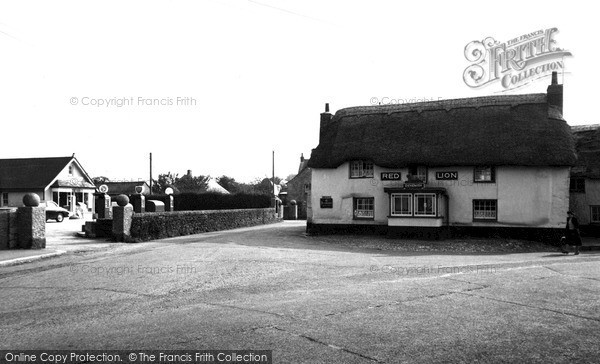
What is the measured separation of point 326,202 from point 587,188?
1512cm

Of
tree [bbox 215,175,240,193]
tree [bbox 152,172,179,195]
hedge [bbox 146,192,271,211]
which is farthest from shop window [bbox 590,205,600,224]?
tree [bbox 215,175,240,193]

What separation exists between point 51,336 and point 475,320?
244 inches

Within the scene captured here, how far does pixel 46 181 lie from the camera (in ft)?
156

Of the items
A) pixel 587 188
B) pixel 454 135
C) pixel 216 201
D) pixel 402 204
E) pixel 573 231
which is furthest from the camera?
pixel 216 201

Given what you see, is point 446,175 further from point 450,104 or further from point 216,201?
point 216,201

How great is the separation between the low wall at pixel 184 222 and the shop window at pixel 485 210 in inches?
570

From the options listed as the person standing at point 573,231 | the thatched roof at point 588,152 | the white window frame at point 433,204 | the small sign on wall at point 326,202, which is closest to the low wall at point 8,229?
the small sign on wall at point 326,202

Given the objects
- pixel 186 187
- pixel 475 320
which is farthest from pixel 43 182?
pixel 475 320

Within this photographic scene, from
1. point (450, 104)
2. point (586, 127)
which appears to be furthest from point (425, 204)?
point (586, 127)

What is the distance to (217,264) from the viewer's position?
14.2 m

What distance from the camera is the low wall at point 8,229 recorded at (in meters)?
16.5

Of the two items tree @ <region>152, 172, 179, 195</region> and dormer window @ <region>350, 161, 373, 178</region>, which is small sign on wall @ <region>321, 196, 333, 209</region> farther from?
tree @ <region>152, 172, 179, 195</region>

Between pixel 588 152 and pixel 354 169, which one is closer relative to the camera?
pixel 354 169

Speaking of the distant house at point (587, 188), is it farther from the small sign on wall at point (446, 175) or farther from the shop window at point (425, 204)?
the shop window at point (425, 204)
